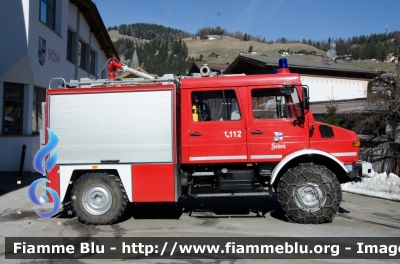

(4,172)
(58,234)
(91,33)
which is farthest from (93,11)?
(58,234)

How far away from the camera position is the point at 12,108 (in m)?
13.4

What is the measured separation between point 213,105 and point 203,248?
2.84 m

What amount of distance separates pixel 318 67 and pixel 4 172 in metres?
20.3

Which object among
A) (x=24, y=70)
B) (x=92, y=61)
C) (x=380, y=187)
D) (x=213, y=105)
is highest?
(x=92, y=61)

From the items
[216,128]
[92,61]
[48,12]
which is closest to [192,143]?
[216,128]

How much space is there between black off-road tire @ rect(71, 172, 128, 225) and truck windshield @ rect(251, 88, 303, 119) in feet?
9.96

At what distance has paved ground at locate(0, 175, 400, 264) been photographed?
22.2 feet

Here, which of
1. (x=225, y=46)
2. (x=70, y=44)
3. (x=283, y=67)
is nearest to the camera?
(x=283, y=67)

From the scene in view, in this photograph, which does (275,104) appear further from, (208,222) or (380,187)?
(380,187)

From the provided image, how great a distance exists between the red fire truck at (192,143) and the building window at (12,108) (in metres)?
6.85

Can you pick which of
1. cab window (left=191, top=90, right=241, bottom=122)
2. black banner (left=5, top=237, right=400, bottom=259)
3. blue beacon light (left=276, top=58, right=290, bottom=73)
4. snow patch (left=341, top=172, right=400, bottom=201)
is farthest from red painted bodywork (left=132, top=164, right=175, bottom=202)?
snow patch (left=341, top=172, right=400, bottom=201)

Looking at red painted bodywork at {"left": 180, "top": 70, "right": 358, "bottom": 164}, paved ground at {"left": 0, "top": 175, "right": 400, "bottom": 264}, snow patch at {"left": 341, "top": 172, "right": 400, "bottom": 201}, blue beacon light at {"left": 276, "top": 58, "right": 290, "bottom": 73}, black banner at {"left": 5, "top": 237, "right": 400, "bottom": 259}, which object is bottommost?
black banner at {"left": 5, "top": 237, "right": 400, "bottom": 259}

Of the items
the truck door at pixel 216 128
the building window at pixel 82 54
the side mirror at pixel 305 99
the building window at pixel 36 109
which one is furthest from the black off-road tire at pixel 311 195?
the building window at pixel 82 54

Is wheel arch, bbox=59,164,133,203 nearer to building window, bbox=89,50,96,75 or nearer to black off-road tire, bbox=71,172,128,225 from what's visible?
black off-road tire, bbox=71,172,128,225
